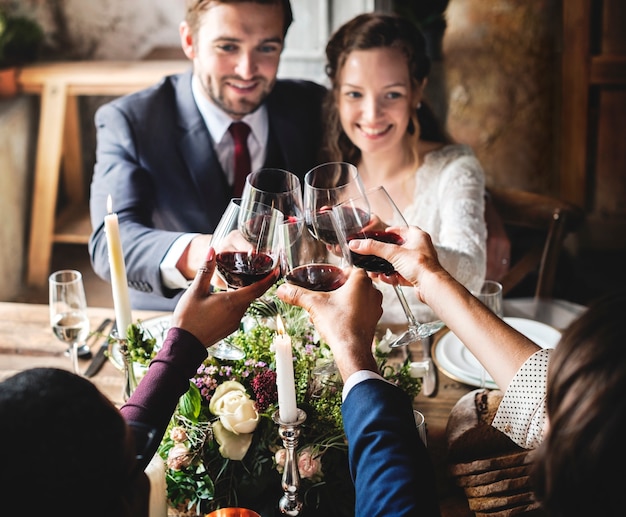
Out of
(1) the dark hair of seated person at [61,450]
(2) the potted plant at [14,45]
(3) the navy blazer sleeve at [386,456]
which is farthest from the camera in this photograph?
(2) the potted plant at [14,45]

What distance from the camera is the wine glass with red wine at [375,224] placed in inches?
52.0

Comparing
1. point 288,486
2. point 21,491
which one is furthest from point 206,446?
point 21,491

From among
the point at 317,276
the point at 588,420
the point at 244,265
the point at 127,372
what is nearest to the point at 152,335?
the point at 127,372

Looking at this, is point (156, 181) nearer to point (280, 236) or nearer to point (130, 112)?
point (130, 112)

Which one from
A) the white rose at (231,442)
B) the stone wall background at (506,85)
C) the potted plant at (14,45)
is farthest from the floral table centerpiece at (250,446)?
the potted plant at (14,45)

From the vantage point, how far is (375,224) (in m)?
1.38

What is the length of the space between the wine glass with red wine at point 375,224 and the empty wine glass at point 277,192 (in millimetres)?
71

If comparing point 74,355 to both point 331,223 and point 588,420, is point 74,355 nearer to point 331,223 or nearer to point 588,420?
point 331,223

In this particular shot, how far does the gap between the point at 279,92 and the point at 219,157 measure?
0.95 feet

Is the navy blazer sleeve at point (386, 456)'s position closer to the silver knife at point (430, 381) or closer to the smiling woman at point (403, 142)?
the silver knife at point (430, 381)

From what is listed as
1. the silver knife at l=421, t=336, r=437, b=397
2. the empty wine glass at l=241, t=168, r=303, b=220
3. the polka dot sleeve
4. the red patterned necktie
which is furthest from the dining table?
A: the red patterned necktie

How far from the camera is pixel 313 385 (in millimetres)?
1253

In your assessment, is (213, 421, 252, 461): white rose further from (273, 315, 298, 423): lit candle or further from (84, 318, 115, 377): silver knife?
(84, 318, 115, 377): silver knife

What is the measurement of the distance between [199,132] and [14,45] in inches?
73.2
